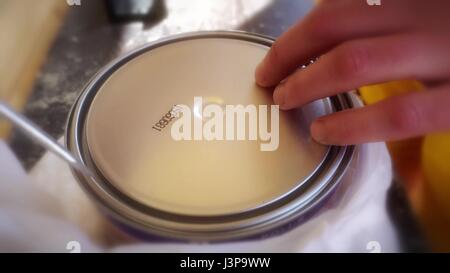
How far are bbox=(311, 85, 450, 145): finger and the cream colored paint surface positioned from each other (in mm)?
19

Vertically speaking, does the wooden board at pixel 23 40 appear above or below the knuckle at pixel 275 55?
above

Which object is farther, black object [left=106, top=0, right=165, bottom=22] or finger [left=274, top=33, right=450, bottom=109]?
black object [left=106, top=0, right=165, bottom=22]

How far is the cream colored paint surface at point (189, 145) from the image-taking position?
0.33 metres

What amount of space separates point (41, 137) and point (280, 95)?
197 millimetres

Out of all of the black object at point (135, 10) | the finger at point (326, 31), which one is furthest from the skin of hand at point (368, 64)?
the black object at point (135, 10)

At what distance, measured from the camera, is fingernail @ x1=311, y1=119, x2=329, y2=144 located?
36cm

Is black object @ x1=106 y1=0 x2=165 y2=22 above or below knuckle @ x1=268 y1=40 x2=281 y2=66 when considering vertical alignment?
above

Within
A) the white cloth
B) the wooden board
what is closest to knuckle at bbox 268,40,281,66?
the white cloth

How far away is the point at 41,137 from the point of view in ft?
1.18

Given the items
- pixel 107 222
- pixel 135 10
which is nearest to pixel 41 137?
pixel 107 222

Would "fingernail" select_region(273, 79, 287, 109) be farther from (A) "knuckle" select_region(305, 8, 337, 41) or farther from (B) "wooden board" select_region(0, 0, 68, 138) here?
(B) "wooden board" select_region(0, 0, 68, 138)

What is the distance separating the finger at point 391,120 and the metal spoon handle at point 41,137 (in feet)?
0.63

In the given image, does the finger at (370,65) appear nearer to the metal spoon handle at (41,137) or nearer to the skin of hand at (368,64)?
the skin of hand at (368,64)

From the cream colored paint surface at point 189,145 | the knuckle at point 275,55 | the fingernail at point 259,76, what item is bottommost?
the cream colored paint surface at point 189,145
